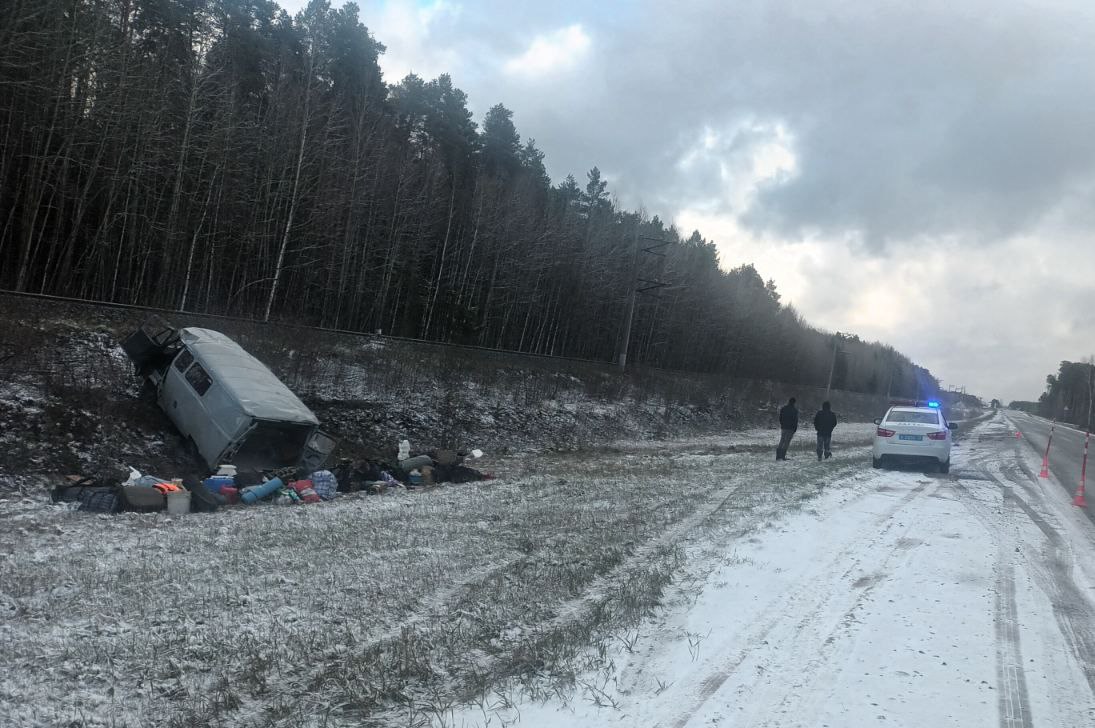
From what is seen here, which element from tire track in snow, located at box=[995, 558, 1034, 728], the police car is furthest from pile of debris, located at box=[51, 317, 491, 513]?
tire track in snow, located at box=[995, 558, 1034, 728]

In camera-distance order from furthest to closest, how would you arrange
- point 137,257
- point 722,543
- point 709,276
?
point 709,276, point 137,257, point 722,543

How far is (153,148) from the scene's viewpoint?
2305 cm

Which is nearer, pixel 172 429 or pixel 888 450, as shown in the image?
pixel 172 429

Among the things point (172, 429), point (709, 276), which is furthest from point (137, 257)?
point (709, 276)

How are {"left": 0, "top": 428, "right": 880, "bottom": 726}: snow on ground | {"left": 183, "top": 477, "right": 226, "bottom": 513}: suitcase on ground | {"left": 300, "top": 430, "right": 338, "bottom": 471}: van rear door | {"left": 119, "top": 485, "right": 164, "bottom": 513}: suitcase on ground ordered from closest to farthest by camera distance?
{"left": 0, "top": 428, "right": 880, "bottom": 726}: snow on ground, {"left": 119, "top": 485, "right": 164, "bottom": 513}: suitcase on ground, {"left": 183, "top": 477, "right": 226, "bottom": 513}: suitcase on ground, {"left": 300, "top": 430, "right": 338, "bottom": 471}: van rear door

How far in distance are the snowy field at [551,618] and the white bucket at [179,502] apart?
1.47ft

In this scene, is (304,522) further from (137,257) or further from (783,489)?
(137,257)

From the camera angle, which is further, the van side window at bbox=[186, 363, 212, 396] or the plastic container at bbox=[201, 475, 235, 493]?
the van side window at bbox=[186, 363, 212, 396]

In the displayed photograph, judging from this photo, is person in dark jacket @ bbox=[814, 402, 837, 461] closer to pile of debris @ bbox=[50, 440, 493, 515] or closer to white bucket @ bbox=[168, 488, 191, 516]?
pile of debris @ bbox=[50, 440, 493, 515]

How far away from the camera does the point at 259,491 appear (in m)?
11.8

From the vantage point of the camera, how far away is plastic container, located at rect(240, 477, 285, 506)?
38.2ft

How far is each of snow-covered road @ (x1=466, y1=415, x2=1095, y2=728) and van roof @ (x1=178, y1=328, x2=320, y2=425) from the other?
29.1 feet

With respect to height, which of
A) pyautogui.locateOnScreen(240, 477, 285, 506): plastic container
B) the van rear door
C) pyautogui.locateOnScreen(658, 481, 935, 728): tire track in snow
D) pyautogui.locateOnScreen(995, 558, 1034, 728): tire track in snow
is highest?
pyautogui.locateOnScreen(995, 558, 1034, 728): tire track in snow

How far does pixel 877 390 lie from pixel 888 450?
123 m
